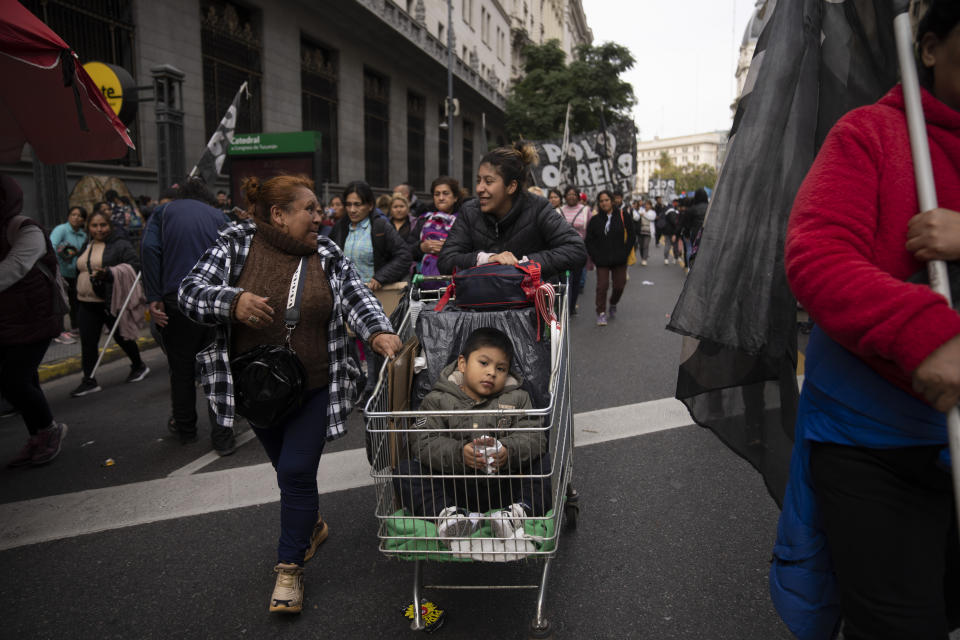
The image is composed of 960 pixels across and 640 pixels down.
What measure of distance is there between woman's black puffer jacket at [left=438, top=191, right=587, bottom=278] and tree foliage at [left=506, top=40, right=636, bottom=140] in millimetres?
38188

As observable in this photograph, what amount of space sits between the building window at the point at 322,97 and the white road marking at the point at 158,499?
1833 cm

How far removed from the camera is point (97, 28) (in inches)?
535

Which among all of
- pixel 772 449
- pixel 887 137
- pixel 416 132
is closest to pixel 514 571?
pixel 772 449

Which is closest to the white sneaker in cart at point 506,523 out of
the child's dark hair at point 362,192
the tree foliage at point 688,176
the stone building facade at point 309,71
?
the child's dark hair at point 362,192

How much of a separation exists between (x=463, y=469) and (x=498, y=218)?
1.89 m

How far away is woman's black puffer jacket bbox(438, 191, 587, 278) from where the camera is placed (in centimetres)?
408

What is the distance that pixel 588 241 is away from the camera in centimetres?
1094

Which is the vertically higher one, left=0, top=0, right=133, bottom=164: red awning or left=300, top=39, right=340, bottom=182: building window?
left=300, top=39, right=340, bottom=182: building window

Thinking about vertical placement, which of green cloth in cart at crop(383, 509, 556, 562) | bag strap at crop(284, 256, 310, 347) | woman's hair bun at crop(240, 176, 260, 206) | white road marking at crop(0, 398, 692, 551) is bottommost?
white road marking at crop(0, 398, 692, 551)

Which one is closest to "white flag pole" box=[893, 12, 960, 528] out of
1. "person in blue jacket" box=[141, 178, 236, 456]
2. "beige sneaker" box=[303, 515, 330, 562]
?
"beige sneaker" box=[303, 515, 330, 562]

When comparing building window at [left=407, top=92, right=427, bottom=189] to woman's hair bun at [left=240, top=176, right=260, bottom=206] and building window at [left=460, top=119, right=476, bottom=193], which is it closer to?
building window at [left=460, top=119, right=476, bottom=193]

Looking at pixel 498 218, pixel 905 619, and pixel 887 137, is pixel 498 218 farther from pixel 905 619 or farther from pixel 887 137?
pixel 905 619

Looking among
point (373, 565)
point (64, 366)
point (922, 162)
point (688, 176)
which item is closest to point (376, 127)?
point (64, 366)

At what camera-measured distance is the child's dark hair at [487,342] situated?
10.3 feet
